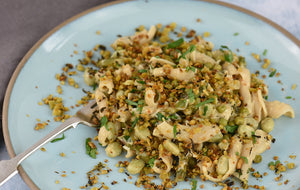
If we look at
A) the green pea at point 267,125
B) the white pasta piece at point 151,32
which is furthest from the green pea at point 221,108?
the white pasta piece at point 151,32

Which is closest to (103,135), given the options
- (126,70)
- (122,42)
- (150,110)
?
(150,110)

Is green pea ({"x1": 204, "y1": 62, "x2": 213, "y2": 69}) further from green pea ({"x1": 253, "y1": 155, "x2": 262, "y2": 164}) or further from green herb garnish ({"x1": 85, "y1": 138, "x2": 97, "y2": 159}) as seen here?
green herb garnish ({"x1": 85, "y1": 138, "x2": 97, "y2": 159})

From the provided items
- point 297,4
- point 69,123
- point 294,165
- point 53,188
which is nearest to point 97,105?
point 69,123

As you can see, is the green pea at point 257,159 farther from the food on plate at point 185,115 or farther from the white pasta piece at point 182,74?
the white pasta piece at point 182,74

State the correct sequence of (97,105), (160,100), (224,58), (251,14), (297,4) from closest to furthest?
(160,100)
(97,105)
(224,58)
(251,14)
(297,4)

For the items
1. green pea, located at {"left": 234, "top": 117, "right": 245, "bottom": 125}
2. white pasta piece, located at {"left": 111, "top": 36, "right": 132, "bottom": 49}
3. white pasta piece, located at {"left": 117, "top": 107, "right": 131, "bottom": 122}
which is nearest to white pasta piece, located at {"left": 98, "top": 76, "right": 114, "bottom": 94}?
white pasta piece, located at {"left": 117, "top": 107, "right": 131, "bottom": 122}

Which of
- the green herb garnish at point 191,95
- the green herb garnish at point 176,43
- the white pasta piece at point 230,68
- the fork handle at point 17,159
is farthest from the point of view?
the green herb garnish at point 176,43

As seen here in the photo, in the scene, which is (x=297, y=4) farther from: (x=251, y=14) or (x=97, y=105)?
(x=97, y=105)

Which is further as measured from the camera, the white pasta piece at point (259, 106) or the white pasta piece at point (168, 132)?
the white pasta piece at point (259, 106)
